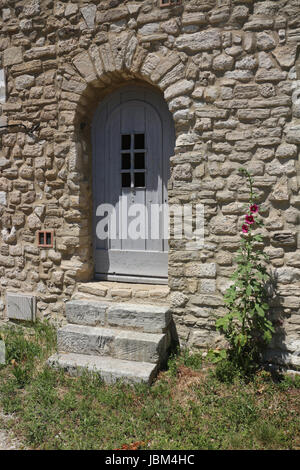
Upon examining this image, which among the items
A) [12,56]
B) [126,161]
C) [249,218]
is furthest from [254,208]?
[12,56]

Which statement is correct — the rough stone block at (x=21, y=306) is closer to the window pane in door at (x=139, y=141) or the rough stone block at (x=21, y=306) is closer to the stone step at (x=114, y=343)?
the stone step at (x=114, y=343)

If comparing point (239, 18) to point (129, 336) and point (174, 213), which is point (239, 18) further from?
point (129, 336)

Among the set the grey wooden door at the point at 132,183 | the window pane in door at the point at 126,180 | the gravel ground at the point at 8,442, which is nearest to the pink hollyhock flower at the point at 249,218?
the grey wooden door at the point at 132,183

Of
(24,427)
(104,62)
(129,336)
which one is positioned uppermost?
(104,62)

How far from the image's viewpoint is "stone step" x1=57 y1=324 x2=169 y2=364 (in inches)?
134

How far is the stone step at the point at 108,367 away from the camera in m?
3.16

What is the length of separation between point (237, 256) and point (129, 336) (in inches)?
52.4

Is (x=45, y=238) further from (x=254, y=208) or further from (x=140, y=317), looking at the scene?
(x=254, y=208)

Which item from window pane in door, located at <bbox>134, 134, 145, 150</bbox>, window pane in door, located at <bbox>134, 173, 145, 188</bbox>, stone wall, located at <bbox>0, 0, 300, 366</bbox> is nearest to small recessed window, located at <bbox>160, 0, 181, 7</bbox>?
stone wall, located at <bbox>0, 0, 300, 366</bbox>

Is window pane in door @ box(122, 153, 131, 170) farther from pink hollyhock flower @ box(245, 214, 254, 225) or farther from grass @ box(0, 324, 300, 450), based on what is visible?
grass @ box(0, 324, 300, 450)

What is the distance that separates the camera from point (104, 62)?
3.88m

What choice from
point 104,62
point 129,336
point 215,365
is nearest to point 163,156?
point 104,62

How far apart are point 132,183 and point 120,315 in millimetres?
1531

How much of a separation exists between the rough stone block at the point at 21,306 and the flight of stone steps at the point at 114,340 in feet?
2.18
